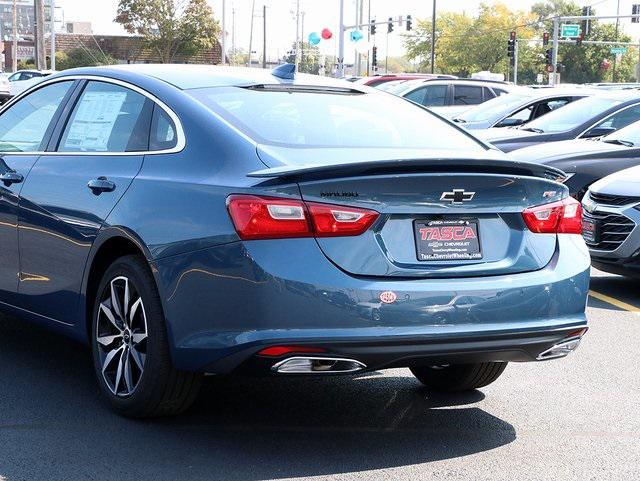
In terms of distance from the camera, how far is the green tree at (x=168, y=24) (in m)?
72.4

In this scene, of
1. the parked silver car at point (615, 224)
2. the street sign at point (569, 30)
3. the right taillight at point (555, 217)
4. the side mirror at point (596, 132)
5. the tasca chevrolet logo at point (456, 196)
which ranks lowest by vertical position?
the parked silver car at point (615, 224)

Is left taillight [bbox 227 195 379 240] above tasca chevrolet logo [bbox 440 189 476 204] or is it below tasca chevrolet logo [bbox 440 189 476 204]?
below

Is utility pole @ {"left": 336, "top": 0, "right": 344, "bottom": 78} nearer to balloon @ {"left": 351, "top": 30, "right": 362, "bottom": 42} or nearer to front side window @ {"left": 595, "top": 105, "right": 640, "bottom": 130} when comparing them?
balloon @ {"left": 351, "top": 30, "right": 362, "bottom": 42}

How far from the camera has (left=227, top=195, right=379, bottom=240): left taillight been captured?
4.63 metres

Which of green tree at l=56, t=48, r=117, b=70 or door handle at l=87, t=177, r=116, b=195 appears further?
green tree at l=56, t=48, r=117, b=70

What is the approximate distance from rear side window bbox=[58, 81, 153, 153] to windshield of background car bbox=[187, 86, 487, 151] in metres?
0.33

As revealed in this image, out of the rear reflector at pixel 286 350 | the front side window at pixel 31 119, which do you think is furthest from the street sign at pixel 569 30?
the rear reflector at pixel 286 350

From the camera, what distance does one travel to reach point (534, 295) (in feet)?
16.2

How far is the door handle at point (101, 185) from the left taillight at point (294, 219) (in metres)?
1.02

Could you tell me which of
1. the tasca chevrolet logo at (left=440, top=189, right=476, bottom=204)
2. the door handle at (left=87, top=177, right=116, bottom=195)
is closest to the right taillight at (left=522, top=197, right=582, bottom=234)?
the tasca chevrolet logo at (left=440, top=189, right=476, bottom=204)

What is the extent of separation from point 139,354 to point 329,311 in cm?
109

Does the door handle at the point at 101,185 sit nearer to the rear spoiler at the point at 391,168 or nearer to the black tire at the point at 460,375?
the rear spoiler at the point at 391,168

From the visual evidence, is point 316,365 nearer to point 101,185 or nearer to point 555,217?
point 555,217

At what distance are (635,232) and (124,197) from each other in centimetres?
514
